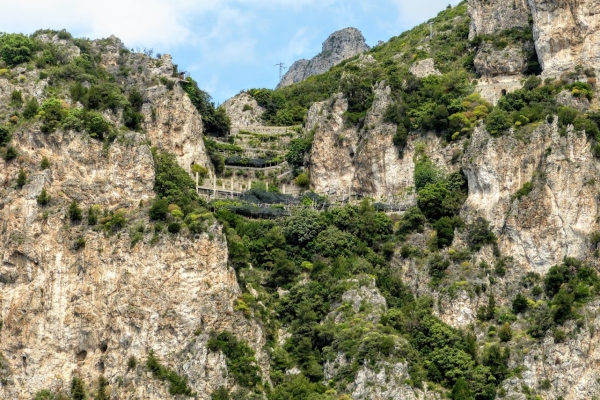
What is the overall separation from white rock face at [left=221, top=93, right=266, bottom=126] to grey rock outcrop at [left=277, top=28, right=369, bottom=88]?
55836 mm

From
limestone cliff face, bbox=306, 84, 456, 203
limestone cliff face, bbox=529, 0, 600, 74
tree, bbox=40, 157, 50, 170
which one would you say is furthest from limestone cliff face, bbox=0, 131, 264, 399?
limestone cliff face, bbox=529, 0, 600, 74

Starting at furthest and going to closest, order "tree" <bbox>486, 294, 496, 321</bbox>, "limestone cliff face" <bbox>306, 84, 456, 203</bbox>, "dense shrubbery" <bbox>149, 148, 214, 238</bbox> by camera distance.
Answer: "limestone cliff face" <bbox>306, 84, 456, 203</bbox> → "dense shrubbery" <bbox>149, 148, 214, 238</bbox> → "tree" <bbox>486, 294, 496, 321</bbox>

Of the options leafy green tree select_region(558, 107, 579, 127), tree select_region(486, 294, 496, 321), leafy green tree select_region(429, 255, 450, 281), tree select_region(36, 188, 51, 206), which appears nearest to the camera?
tree select_region(486, 294, 496, 321)

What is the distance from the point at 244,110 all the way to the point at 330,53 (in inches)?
2469

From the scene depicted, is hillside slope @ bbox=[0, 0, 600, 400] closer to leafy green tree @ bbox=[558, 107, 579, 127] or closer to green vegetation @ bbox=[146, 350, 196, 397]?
green vegetation @ bbox=[146, 350, 196, 397]

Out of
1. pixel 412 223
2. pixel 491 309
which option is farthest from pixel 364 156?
pixel 491 309

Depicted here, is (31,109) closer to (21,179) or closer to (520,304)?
(21,179)

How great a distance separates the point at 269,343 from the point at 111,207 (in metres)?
15.6

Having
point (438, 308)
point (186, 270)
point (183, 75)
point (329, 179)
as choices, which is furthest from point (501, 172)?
point (183, 75)

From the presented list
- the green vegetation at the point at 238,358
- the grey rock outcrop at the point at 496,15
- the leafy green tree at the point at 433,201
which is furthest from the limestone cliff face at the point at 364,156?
the green vegetation at the point at 238,358

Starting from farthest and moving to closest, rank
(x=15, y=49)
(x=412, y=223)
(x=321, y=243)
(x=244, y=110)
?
(x=244, y=110), (x=15, y=49), (x=412, y=223), (x=321, y=243)

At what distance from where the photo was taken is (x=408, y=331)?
81000mm

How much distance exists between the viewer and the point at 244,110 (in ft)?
398

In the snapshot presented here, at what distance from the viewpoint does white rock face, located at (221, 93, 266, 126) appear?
119m
